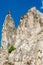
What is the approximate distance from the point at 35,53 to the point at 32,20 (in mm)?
29633

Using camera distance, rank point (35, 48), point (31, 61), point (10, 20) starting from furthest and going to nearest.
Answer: point (10, 20) → point (35, 48) → point (31, 61)

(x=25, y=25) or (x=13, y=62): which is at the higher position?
(x=25, y=25)

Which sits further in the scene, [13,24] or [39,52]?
[13,24]

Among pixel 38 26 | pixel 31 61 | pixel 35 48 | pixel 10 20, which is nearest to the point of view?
pixel 31 61

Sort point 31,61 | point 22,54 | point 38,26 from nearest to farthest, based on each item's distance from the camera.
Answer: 1. point 31,61
2. point 22,54
3. point 38,26

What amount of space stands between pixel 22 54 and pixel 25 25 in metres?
26.6

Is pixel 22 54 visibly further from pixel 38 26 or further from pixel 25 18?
pixel 25 18

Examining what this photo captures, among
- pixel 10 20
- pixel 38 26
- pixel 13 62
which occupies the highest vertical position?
pixel 10 20

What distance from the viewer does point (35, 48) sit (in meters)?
37.4

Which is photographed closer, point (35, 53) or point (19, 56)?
point (35, 53)

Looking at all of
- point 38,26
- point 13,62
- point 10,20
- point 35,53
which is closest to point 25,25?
point 38,26

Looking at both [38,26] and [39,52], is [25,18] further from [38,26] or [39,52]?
[39,52]

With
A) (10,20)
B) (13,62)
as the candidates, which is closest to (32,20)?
(13,62)

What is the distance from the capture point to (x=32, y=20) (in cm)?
6469
